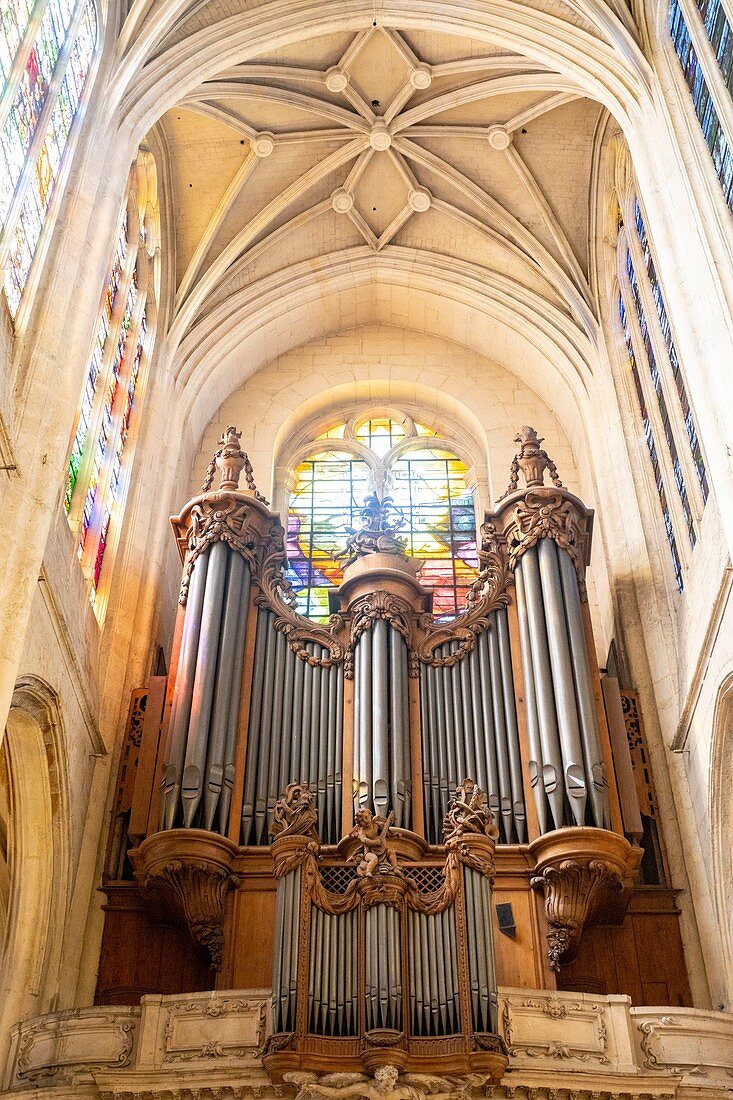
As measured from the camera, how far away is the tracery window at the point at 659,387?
13195 mm

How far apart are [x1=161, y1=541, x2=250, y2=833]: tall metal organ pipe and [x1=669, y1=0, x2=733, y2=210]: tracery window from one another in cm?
630

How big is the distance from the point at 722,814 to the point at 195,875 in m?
4.78

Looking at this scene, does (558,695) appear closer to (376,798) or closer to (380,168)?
(376,798)

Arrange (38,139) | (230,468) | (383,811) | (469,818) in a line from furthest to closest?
(230,468)
(383,811)
(38,139)
(469,818)

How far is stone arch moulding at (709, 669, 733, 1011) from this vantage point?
11.5 metres

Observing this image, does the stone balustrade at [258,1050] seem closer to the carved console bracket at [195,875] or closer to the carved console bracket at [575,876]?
the carved console bracket at [575,876]

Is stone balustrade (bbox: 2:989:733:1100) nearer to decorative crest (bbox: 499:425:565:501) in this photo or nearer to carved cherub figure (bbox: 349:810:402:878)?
carved cherub figure (bbox: 349:810:402:878)

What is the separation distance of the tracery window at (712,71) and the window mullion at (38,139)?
5.91m

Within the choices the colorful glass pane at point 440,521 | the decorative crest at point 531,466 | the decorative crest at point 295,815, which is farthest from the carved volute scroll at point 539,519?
the decorative crest at point 295,815

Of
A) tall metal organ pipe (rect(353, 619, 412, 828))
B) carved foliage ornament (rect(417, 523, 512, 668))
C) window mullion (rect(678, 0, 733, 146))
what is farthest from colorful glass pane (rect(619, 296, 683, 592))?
window mullion (rect(678, 0, 733, 146))

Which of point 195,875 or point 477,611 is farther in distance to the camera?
point 477,611

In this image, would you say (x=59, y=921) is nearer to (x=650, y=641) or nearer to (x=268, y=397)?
(x=650, y=641)

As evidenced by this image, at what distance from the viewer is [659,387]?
14.7 m

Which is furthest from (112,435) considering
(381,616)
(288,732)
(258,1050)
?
(258,1050)
